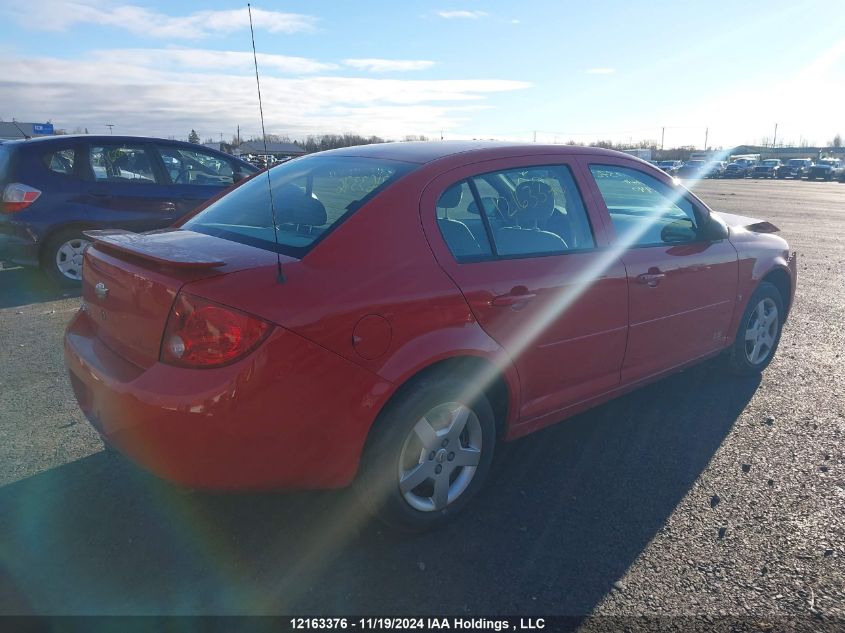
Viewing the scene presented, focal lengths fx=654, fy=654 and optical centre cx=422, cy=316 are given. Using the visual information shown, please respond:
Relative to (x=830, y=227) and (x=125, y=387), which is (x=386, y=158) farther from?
(x=830, y=227)

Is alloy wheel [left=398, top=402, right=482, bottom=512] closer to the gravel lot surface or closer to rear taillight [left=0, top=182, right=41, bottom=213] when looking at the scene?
the gravel lot surface

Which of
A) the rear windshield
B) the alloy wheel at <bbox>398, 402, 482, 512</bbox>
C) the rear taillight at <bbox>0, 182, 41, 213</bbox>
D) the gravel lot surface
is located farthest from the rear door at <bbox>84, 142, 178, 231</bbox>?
the alloy wheel at <bbox>398, 402, 482, 512</bbox>

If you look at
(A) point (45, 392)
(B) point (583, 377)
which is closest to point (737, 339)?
(B) point (583, 377)

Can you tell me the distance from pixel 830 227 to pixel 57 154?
15520mm

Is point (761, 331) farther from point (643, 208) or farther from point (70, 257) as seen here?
point (70, 257)

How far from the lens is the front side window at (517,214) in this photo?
3.00 m

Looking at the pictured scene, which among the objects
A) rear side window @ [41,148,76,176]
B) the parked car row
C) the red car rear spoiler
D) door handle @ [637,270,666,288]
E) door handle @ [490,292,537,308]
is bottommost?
the parked car row

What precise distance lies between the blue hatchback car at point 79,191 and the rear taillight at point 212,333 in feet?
17.4

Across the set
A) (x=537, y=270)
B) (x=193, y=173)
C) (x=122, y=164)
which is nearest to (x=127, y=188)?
(x=122, y=164)

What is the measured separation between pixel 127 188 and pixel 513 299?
6.14 meters

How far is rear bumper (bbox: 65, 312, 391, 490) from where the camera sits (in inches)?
91.0

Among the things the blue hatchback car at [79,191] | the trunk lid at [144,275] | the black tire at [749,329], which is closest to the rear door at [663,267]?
the black tire at [749,329]

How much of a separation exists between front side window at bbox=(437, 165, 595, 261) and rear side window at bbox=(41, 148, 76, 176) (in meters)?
5.93

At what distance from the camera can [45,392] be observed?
14.3 feet
